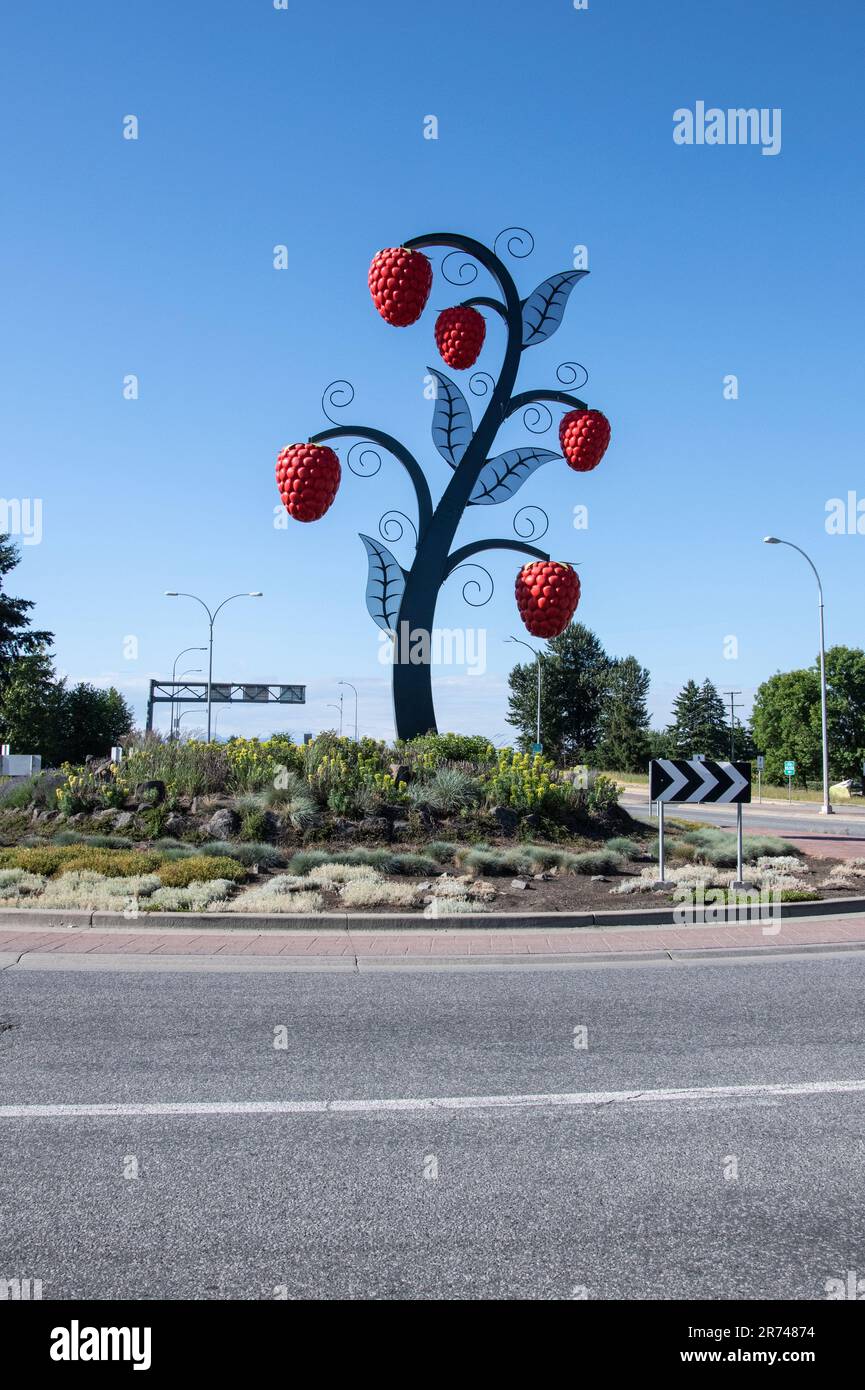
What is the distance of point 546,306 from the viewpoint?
66.9ft

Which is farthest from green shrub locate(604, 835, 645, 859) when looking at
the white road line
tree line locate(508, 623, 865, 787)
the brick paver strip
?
tree line locate(508, 623, 865, 787)

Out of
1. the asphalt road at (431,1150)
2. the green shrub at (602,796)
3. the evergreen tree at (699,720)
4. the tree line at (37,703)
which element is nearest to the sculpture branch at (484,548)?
the green shrub at (602,796)

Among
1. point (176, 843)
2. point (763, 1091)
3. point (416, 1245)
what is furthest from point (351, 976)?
point (176, 843)

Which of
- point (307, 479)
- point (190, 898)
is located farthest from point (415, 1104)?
point (307, 479)

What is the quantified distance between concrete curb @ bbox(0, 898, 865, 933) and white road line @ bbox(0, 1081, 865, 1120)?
506cm

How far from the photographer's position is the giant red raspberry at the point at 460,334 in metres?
19.8

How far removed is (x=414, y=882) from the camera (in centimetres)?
1201

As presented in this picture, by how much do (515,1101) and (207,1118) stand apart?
1472 millimetres

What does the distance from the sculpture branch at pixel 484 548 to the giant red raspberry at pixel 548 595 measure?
1.38 metres

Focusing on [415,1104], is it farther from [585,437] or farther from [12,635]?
[12,635]

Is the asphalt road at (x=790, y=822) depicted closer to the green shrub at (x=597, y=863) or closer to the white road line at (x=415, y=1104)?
the green shrub at (x=597, y=863)

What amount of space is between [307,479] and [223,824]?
6824 millimetres
